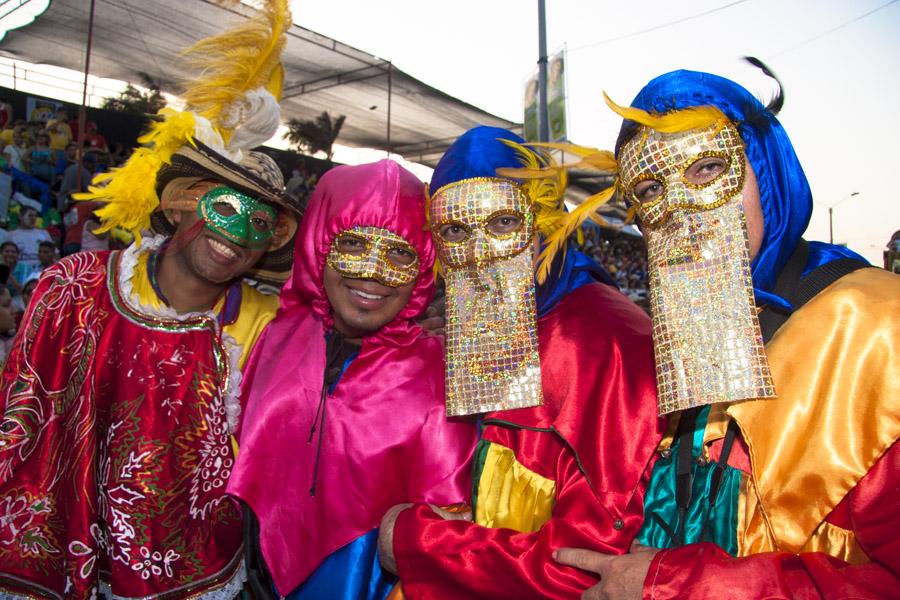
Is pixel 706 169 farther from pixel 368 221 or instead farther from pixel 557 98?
pixel 557 98

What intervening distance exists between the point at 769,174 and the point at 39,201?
1115cm

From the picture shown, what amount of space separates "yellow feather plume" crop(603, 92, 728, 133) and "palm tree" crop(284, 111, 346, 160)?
11657mm

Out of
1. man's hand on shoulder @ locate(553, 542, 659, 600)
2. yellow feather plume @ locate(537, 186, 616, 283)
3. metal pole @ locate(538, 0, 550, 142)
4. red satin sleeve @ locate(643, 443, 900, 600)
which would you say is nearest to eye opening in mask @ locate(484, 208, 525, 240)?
yellow feather plume @ locate(537, 186, 616, 283)

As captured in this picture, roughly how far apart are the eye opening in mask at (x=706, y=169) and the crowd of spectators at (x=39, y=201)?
5.73 metres

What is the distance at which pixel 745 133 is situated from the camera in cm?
176

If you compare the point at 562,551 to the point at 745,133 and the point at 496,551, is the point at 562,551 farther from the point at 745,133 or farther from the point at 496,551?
the point at 745,133

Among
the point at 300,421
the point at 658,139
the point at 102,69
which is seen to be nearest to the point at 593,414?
the point at 658,139

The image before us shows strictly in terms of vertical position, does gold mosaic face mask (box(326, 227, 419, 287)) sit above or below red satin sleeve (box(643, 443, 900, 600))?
above

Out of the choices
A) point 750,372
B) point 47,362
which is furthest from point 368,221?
point 750,372

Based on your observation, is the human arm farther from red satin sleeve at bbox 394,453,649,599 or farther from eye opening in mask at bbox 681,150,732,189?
eye opening in mask at bbox 681,150,732,189

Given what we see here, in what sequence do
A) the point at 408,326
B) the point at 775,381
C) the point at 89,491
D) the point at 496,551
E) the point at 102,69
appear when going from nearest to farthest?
the point at 775,381 < the point at 496,551 < the point at 89,491 < the point at 408,326 < the point at 102,69

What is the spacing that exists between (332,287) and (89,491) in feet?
4.04

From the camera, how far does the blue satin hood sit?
5.63 feet

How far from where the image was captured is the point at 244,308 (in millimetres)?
3018
